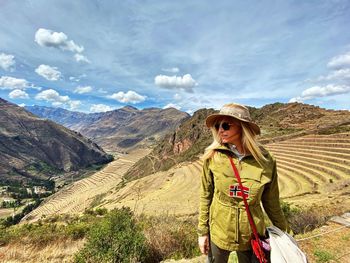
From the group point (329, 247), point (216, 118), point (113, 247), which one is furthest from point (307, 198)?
point (216, 118)

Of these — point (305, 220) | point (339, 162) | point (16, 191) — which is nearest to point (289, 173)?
point (339, 162)

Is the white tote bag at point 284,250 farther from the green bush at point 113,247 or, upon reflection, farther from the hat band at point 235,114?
the green bush at point 113,247

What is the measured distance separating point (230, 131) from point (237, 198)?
610 millimetres

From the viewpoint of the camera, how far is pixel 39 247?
576 cm

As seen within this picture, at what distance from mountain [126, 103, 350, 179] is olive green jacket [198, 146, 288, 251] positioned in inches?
1376

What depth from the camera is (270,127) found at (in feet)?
178

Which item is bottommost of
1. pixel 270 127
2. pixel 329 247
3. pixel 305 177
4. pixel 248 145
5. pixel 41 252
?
pixel 305 177

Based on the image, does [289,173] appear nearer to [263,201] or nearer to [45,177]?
[263,201]

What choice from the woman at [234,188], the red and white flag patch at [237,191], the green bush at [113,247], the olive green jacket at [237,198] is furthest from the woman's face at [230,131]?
the green bush at [113,247]

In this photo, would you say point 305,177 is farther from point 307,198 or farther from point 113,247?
point 113,247

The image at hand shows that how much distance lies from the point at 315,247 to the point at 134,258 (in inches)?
134

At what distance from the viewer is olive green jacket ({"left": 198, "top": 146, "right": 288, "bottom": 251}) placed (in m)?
2.16

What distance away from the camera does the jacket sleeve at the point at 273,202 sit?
7.50ft

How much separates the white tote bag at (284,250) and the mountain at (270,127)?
115 feet
